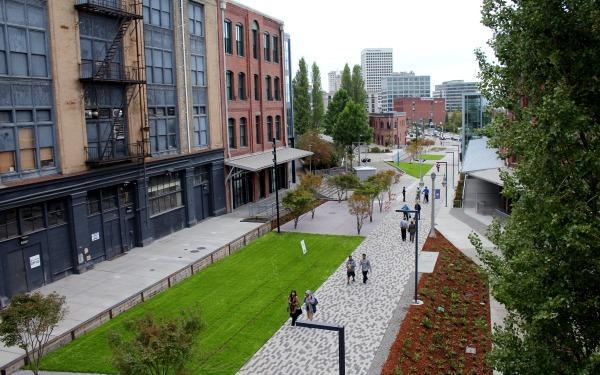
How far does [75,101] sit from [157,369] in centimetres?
1898

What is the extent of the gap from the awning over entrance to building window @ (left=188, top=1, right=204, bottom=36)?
9754mm

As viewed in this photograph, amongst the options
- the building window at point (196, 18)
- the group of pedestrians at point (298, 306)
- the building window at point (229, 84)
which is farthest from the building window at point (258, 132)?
the group of pedestrians at point (298, 306)

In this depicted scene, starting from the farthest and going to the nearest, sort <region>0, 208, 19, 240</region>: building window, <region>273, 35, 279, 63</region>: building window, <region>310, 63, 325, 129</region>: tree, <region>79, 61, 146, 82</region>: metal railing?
1. <region>310, 63, 325, 129</region>: tree
2. <region>273, 35, 279, 63</region>: building window
3. <region>79, 61, 146, 82</region>: metal railing
4. <region>0, 208, 19, 240</region>: building window

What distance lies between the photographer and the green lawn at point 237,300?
59.4ft

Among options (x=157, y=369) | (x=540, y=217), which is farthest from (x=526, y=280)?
(x=157, y=369)

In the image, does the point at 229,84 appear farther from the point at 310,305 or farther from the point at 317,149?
the point at 310,305

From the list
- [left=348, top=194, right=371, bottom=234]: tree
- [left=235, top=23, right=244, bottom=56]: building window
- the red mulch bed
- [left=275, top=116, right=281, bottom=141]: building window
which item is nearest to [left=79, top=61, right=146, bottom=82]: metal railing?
[left=235, top=23, right=244, bottom=56]: building window

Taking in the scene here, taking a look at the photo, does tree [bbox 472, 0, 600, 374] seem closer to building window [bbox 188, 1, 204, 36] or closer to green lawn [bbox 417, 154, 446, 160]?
building window [bbox 188, 1, 204, 36]

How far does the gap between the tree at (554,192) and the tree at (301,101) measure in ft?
248

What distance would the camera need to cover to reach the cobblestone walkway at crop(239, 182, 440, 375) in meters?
17.7

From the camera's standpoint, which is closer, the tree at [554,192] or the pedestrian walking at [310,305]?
the tree at [554,192]

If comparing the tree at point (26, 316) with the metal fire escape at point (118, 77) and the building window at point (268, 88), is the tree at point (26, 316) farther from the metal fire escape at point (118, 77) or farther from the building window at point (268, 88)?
the building window at point (268, 88)

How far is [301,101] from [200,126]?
1997 inches

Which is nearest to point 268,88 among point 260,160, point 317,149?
point 260,160
